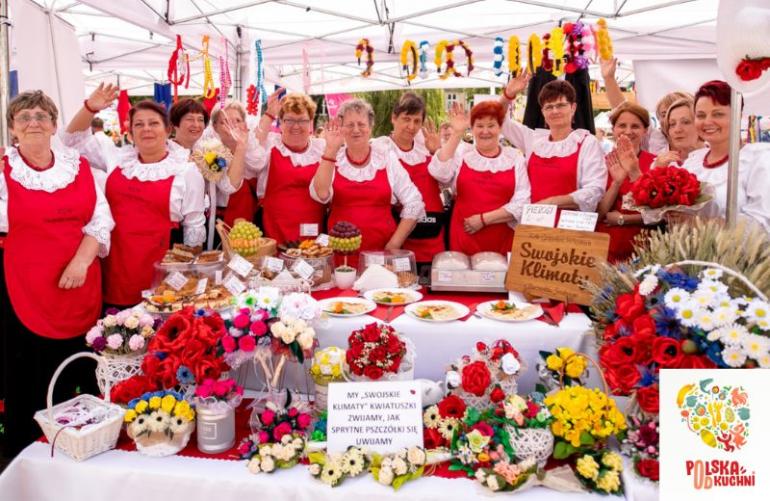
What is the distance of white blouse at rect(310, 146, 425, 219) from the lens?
11.1 ft

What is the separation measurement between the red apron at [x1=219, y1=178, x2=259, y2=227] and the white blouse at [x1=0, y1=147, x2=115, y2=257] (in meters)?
0.87

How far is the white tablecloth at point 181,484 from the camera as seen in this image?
155 centimetres

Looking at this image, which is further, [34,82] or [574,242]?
[34,82]

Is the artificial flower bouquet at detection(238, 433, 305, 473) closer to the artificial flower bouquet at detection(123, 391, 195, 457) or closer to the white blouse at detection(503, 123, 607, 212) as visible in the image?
the artificial flower bouquet at detection(123, 391, 195, 457)

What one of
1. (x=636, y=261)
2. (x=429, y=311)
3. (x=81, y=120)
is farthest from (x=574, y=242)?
(x=81, y=120)

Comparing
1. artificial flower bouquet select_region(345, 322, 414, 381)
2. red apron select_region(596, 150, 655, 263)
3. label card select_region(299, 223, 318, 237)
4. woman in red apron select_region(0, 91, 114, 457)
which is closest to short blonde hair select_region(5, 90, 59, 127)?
woman in red apron select_region(0, 91, 114, 457)

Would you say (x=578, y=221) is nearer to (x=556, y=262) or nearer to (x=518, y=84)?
(x=556, y=262)

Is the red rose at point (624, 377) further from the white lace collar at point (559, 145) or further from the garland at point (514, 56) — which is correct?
the garland at point (514, 56)

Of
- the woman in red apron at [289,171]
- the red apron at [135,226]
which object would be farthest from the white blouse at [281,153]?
the red apron at [135,226]

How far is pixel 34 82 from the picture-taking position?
4625 mm

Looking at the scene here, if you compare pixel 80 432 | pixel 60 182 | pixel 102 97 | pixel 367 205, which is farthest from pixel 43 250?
pixel 367 205

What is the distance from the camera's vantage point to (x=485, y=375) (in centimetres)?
183

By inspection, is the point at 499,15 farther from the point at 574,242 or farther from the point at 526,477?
the point at 526,477

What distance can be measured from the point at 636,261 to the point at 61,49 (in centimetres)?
506
